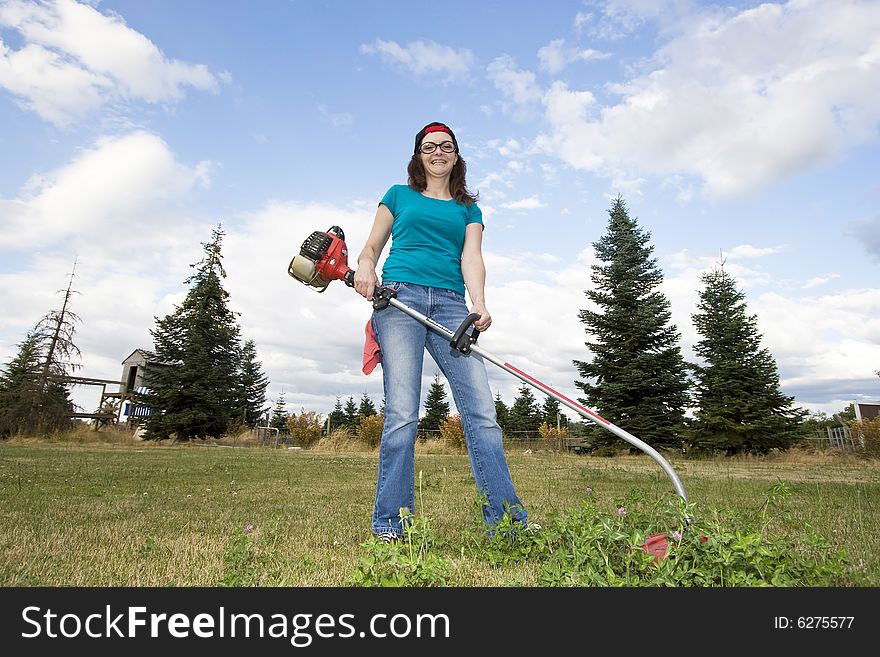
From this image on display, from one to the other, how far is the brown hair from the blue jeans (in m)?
0.62

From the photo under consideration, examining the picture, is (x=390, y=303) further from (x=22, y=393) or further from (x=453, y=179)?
(x=22, y=393)

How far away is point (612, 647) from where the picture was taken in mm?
1512

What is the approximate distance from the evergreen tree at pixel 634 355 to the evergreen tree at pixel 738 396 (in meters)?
1.24

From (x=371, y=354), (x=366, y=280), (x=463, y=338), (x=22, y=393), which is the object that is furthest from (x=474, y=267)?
(x=22, y=393)

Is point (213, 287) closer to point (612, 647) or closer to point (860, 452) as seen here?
point (860, 452)

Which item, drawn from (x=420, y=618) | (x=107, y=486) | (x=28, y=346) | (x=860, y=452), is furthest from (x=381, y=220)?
(x=28, y=346)

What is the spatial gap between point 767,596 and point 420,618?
1.04m

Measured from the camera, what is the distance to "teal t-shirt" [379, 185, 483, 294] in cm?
320

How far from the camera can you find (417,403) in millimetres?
3010

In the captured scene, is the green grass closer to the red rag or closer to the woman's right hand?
the red rag

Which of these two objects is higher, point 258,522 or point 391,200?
point 391,200

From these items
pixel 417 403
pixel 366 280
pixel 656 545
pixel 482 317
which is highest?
pixel 366 280

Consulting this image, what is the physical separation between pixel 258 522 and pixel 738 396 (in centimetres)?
1971

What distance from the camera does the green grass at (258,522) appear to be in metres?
2.23
